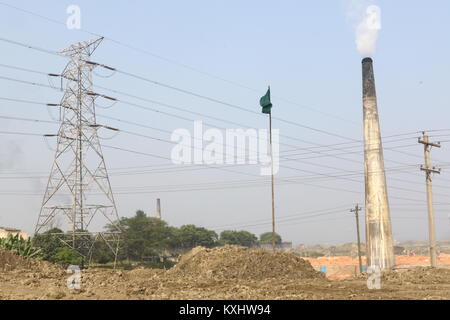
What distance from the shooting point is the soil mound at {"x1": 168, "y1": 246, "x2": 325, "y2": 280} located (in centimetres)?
2750

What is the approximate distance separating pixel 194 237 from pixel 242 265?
234ft

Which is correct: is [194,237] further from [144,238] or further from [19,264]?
[19,264]

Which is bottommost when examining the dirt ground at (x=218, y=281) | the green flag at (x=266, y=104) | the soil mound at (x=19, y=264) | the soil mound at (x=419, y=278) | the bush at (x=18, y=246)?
the soil mound at (x=419, y=278)

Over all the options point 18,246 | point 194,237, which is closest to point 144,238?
point 194,237

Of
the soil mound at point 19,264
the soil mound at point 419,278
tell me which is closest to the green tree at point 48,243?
the soil mound at point 19,264

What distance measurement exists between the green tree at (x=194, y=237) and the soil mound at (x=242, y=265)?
6511 centimetres

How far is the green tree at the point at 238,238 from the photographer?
116 metres

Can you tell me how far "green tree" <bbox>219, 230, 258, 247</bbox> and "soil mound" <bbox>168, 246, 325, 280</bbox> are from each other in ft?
277

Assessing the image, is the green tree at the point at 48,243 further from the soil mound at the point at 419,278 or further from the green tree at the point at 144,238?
the soil mound at the point at 419,278

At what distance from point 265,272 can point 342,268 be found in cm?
3250

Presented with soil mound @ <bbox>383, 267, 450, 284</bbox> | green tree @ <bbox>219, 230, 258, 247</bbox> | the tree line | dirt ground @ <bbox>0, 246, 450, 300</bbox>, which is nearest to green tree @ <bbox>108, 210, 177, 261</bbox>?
the tree line
